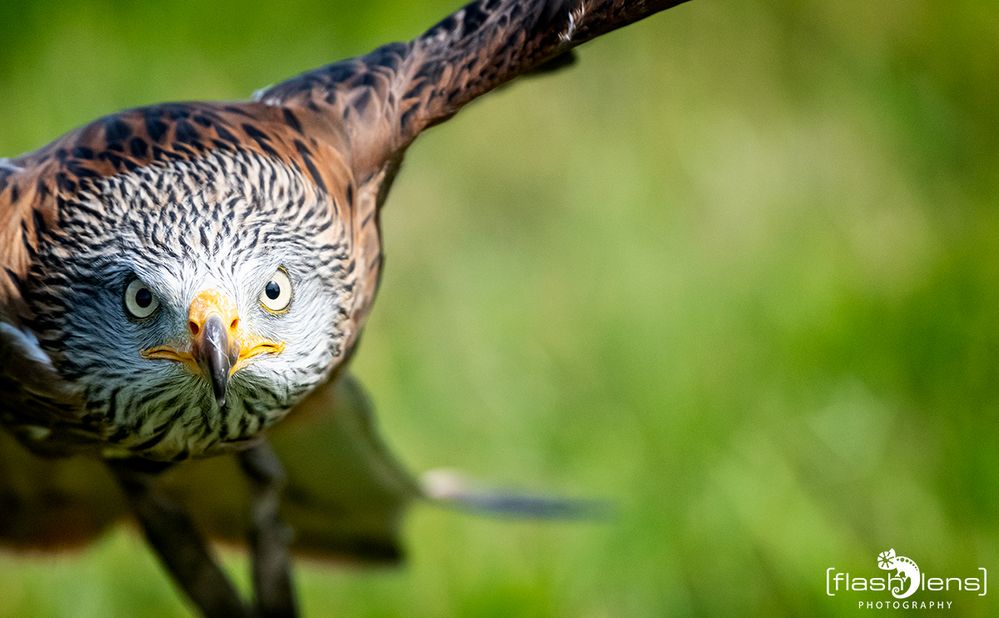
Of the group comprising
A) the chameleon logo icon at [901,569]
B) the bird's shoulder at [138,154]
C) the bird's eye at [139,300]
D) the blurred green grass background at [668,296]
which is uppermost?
the bird's shoulder at [138,154]

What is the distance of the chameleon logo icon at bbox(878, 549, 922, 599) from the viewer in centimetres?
429

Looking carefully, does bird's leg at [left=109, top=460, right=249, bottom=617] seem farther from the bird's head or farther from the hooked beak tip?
the hooked beak tip

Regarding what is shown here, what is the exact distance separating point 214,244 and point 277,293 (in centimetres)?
17

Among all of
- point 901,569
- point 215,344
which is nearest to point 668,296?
point 901,569

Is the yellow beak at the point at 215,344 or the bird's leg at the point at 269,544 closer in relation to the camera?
the yellow beak at the point at 215,344

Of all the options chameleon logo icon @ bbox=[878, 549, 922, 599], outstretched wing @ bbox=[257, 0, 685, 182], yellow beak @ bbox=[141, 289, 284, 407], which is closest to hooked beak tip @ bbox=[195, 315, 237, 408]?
yellow beak @ bbox=[141, 289, 284, 407]

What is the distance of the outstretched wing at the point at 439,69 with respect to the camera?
313 cm

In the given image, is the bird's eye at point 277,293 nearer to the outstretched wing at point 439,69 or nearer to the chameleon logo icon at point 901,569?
the outstretched wing at point 439,69

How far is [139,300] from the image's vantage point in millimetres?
2902

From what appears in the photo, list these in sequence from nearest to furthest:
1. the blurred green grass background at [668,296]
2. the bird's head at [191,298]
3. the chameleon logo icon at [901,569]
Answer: the bird's head at [191,298], the chameleon logo icon at [901,569], the blurred green grass background at [668,296]

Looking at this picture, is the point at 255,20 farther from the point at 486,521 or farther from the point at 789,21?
the point at 486,521

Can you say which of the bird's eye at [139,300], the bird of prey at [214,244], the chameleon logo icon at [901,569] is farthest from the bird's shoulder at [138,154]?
the chameleon logo icon at [901,569]

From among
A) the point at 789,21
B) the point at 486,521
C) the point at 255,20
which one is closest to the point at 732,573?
the point at 486,521

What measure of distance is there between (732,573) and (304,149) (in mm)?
2064
